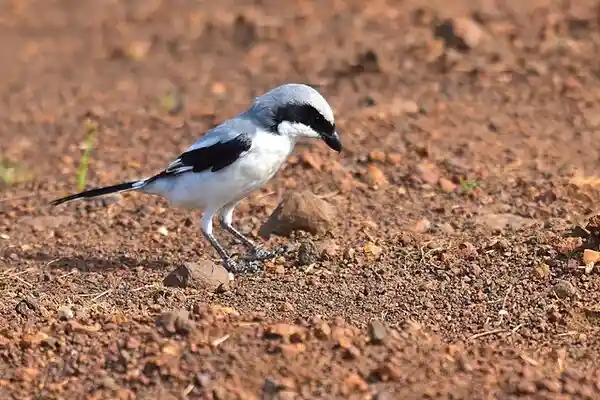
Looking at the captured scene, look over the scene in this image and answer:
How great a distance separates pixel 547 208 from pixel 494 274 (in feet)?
5.19

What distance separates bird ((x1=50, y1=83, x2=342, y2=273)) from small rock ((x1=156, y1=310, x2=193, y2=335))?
1489 mm

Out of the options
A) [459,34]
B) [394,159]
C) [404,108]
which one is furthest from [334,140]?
[459,34]

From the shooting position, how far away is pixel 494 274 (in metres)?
6.21

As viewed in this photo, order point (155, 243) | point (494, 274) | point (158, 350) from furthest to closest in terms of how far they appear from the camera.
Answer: point (155, 243) → point (494, 274) → point (158, 350)

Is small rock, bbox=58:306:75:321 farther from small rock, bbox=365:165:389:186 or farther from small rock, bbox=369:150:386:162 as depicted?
small rock, bbox=369:150:386:162

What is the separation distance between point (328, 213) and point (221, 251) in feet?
2.61

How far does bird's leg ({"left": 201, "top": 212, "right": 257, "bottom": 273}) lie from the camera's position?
6.78m

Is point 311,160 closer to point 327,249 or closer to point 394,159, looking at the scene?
point 394,159

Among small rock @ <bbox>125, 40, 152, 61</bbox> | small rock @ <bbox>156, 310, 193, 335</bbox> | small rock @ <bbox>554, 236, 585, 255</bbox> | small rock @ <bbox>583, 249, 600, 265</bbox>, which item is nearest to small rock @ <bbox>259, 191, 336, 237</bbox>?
small rock @ <bbox>554, 236, 585, 255</bbox>

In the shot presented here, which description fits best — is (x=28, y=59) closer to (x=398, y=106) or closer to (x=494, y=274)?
(x=398, y=106)

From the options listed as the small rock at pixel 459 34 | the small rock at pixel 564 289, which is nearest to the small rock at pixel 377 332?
the small rock at pixel 564 289

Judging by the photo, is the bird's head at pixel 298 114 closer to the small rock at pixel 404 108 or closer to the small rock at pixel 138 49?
the small rock at pixel 404 108

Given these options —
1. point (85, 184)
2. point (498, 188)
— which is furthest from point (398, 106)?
point (85, 184)

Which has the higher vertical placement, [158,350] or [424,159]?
[158,350]
